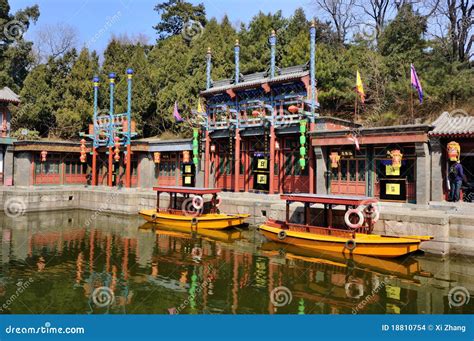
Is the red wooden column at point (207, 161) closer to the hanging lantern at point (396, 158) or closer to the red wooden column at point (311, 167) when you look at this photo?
the red wooden column at point (311, 167)

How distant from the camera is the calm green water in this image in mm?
11461

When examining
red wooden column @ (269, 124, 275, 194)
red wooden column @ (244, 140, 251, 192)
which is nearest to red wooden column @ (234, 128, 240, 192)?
red wooden column @ (244, 140, 251, 192)

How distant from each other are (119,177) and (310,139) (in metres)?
19.4

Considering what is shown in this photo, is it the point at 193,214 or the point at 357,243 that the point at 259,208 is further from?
the point at 357,243

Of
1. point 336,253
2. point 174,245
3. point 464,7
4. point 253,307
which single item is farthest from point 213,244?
point 464,7

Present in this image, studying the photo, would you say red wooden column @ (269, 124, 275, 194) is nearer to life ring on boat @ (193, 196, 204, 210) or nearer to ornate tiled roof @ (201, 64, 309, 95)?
ornate tiled roof @ (201, 64, 309, 95)

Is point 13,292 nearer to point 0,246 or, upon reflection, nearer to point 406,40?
point 0,246

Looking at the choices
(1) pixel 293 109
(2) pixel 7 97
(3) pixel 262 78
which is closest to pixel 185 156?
(3) pixel 262 78

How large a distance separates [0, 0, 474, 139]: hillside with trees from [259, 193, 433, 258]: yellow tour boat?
16217 millimetres

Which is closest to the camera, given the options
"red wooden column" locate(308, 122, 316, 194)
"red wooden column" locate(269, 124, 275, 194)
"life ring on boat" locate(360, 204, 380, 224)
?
"life ring on boat" locate(360, 204, 380, 224)

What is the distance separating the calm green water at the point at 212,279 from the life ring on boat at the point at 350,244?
2.15 feet

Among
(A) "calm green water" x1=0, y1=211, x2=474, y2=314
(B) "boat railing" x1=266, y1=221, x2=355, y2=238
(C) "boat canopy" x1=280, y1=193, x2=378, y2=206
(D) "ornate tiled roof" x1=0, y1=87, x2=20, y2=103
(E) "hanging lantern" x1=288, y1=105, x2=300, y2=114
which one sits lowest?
(A) "calm green water" x1=0, y1=211, x2=474, y2=314

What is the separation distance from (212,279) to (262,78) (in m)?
17.4

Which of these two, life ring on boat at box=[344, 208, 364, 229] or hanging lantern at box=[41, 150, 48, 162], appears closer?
life ring on boat at box=[344, 208, 364, 229]
